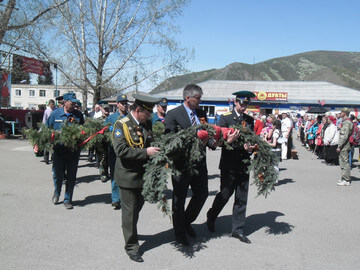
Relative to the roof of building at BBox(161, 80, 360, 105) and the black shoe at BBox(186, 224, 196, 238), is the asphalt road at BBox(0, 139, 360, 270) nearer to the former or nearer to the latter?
the black shoe at BBox(186, 224, 196, 238)

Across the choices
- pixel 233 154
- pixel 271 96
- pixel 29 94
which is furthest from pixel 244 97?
pixel 29 94

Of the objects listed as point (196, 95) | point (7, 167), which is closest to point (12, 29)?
point (7, 167)

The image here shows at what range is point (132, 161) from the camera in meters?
3.80

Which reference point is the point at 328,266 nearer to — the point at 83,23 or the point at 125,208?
the point at 125,208

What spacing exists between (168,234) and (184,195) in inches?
34.8

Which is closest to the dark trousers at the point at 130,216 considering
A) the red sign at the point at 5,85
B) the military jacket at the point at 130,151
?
the military jacket at the point at 130,151

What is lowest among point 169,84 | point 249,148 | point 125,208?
point 125,208

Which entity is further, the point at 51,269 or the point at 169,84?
the point at 169,84

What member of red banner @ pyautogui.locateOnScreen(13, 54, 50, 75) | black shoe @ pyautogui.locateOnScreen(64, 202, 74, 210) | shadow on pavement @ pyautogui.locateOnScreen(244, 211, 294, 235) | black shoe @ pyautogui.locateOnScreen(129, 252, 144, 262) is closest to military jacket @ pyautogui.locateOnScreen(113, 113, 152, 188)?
black shoe @ pyautogui.locateOnScreen(129, 252, 144, 262)

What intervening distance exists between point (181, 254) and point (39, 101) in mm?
74022

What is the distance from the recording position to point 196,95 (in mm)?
4152

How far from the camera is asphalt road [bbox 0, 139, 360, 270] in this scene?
382cm

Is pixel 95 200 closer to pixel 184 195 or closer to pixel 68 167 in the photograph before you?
pixel 68 167

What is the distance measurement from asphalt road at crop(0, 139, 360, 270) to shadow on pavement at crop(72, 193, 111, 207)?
2cm
